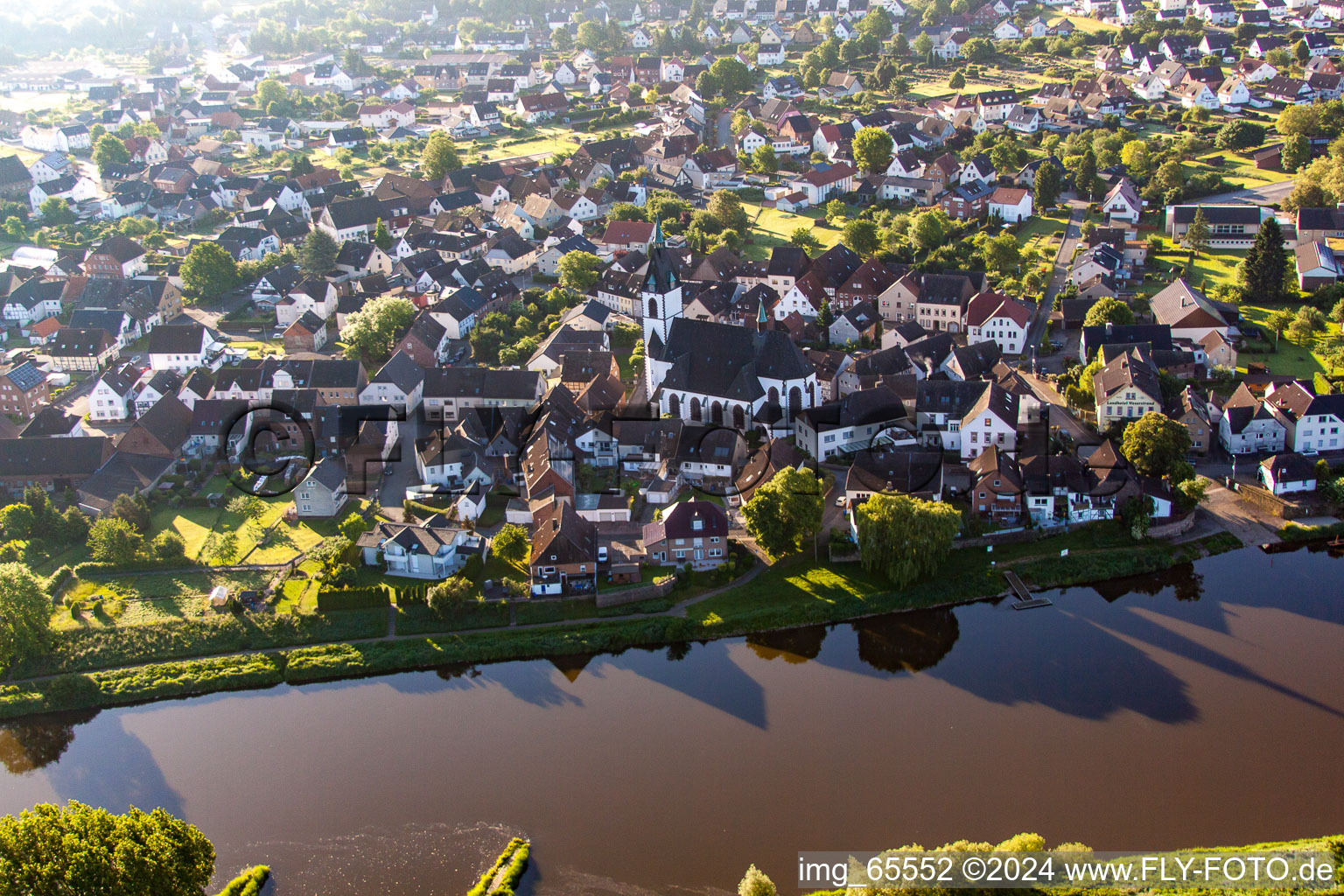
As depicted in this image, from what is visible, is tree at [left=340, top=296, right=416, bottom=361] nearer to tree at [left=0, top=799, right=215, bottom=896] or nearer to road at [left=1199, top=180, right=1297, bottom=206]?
tree at [left=0, top=799, right=215, bottom=896]

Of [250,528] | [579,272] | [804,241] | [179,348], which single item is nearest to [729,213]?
[804,241]

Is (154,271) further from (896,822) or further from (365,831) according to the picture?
(896,822)

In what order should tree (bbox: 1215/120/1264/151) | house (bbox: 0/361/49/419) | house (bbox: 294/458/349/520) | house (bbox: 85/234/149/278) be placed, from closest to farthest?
house (bbox: 294/458/349/520), house (bbox: 0/361/49/419), house (bbox: 85/234/149/278), tree (bbox: 1215/120/1264/151)

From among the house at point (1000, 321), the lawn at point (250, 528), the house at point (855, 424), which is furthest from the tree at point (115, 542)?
the house at point (1000, 321)

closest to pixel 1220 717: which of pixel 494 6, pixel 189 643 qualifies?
pixel 189 643

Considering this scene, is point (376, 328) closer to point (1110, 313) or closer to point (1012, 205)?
point (1110, 313)

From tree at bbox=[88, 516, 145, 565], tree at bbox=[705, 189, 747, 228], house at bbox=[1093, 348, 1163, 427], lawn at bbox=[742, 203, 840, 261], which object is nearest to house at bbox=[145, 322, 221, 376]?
tree at bbox=[88, 516, 145, 565]
